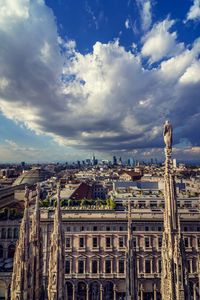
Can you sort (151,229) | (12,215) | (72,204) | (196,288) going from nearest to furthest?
1. (196,288)
2. (151,229)
3. (12,215)
4. (72,204)

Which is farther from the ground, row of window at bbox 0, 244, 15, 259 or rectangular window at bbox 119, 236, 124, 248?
rectangular window at bbox 119, 236, 124, 248

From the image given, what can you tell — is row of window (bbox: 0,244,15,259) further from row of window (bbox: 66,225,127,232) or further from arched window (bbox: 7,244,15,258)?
row of window (bbox: 66,225,127,232)

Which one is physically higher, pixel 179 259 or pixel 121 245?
pixel 179 259

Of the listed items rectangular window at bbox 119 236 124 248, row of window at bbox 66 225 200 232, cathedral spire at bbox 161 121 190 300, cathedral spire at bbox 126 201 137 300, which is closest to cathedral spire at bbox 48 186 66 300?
cathedral spire at bbox 126 201 137 300

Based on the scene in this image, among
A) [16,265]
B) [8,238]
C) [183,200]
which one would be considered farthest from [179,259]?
[183,200]

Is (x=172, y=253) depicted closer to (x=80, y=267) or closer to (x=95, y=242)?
(x=95, y=242)

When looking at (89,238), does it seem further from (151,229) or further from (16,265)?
(16,265)

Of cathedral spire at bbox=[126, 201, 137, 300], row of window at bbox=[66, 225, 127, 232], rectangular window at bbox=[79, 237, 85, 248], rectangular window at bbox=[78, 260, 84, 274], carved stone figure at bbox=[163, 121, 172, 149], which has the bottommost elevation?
rectangular window at bbox=[78, 260, 84, 274]

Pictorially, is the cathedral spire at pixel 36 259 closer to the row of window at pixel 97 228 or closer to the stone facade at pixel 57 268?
the stone facade at pixel 57 268
